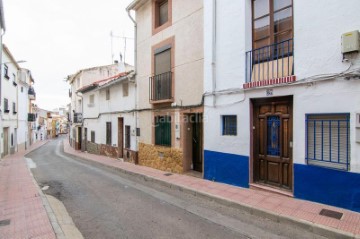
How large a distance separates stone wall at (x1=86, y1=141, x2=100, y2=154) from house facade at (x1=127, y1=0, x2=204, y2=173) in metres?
7.36

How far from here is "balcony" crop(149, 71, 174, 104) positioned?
9.35 meters

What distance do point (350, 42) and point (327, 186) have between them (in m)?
2.96

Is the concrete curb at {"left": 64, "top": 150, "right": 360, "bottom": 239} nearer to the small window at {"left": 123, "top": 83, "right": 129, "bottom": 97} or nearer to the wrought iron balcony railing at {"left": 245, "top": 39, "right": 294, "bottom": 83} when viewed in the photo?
the wrought iron balcony railing at {"left": 245, "top": 39, "right": 294, "bottom": 83}

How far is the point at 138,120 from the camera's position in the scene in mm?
11555

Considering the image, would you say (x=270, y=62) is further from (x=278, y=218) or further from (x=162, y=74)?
(x=162, y=74)

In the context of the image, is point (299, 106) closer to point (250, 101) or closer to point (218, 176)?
point (250, 101)

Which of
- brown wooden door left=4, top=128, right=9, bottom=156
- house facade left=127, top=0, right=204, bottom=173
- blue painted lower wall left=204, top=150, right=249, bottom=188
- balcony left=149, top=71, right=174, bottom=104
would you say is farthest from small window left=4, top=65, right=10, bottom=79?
blue painted lower wall left=204, top=150, right=249, bottom=188

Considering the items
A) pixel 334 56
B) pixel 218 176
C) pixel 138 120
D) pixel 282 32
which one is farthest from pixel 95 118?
pixel 334 56

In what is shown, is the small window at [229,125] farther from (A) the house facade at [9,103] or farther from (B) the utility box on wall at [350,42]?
(A) the house facade at [9,103]

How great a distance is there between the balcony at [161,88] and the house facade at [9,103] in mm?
12882

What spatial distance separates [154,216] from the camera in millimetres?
5039

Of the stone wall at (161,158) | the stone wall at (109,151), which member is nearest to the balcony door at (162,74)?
the stone wall at (161,158)

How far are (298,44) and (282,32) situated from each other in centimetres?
74

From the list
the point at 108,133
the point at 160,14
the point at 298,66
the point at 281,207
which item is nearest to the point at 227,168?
the point at 281,207
